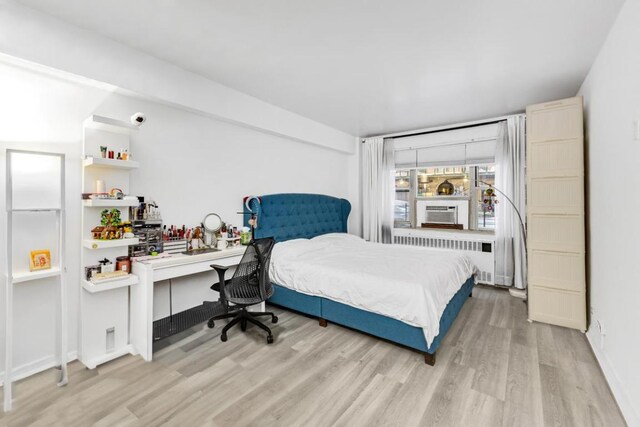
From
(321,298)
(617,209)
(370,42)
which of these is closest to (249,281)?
(321,298)

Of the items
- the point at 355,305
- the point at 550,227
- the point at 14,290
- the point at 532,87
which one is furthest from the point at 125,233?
the point at 532,87

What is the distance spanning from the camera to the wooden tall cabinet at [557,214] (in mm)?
2875

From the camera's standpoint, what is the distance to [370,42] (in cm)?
236

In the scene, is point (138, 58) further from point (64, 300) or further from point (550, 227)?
point (550, 227)

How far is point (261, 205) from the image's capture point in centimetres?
375

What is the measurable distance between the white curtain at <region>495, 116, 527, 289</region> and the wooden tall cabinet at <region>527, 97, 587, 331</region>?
108 centimetres

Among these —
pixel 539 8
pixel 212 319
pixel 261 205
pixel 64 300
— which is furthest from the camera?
pixel 261 205

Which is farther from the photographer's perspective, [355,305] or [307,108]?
[307,108]

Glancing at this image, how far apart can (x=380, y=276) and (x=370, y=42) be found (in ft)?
6.52

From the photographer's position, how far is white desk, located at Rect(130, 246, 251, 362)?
2.38 m

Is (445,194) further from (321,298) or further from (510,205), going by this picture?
(321,298)

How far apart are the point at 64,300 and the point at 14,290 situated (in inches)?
15.7

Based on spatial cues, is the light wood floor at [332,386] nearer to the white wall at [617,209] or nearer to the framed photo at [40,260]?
the white wall at [617,209]

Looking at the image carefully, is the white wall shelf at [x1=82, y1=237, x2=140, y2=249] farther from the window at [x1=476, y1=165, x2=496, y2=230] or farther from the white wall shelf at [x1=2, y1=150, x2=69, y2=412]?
the window at [x1=476, y1=165, x2=496, y2=230]
